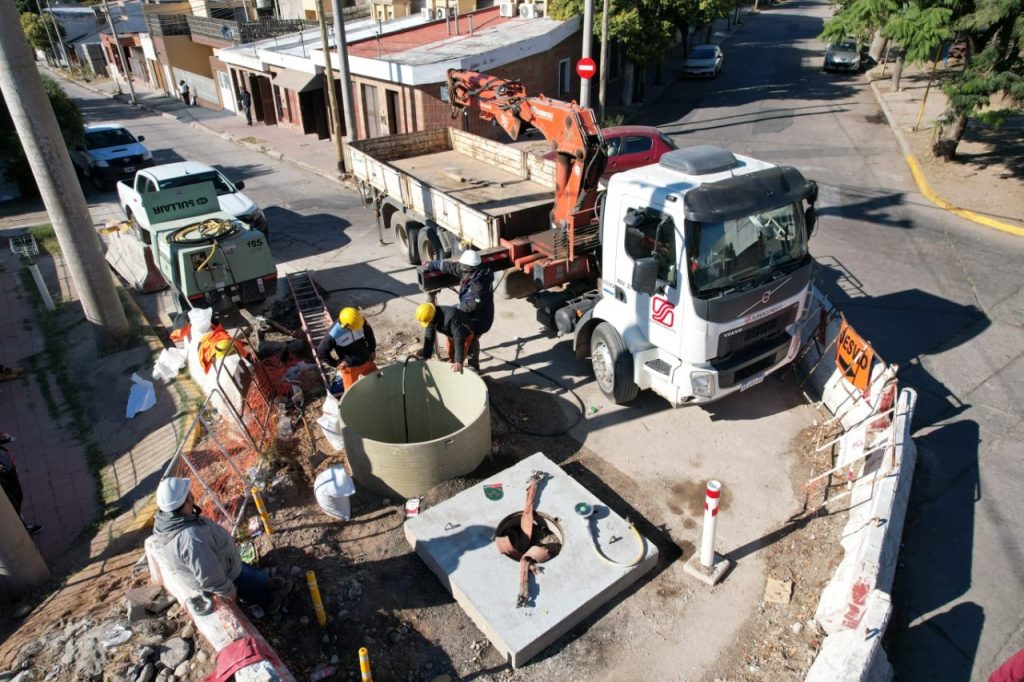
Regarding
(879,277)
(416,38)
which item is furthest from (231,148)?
(879,277)

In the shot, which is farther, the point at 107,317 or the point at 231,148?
the point at 231,148

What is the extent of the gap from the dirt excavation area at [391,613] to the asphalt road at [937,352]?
965 millimetres

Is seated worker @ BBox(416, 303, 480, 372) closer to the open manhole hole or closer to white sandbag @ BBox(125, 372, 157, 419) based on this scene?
the open manhole hole

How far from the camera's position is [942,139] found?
17031 millimetres

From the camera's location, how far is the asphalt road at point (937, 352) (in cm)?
552

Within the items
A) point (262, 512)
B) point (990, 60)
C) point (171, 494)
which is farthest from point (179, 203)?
point (990, 60)

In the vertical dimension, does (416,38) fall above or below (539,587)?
above

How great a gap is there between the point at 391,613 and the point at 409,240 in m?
8.03

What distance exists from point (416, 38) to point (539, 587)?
2343 cm

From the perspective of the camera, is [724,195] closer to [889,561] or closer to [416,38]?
[889,561]

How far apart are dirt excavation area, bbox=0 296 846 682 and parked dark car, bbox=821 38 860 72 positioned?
94.7 ft

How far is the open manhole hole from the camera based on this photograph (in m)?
6.10

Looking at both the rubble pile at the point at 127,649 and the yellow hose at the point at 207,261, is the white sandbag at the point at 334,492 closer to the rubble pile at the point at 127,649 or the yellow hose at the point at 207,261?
the rubble pile at the point at 127,649

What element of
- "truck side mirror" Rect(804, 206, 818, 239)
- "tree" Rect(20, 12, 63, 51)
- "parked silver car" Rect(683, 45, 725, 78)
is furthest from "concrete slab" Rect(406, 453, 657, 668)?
"tree" Rect(20, 12, 63, 51)
